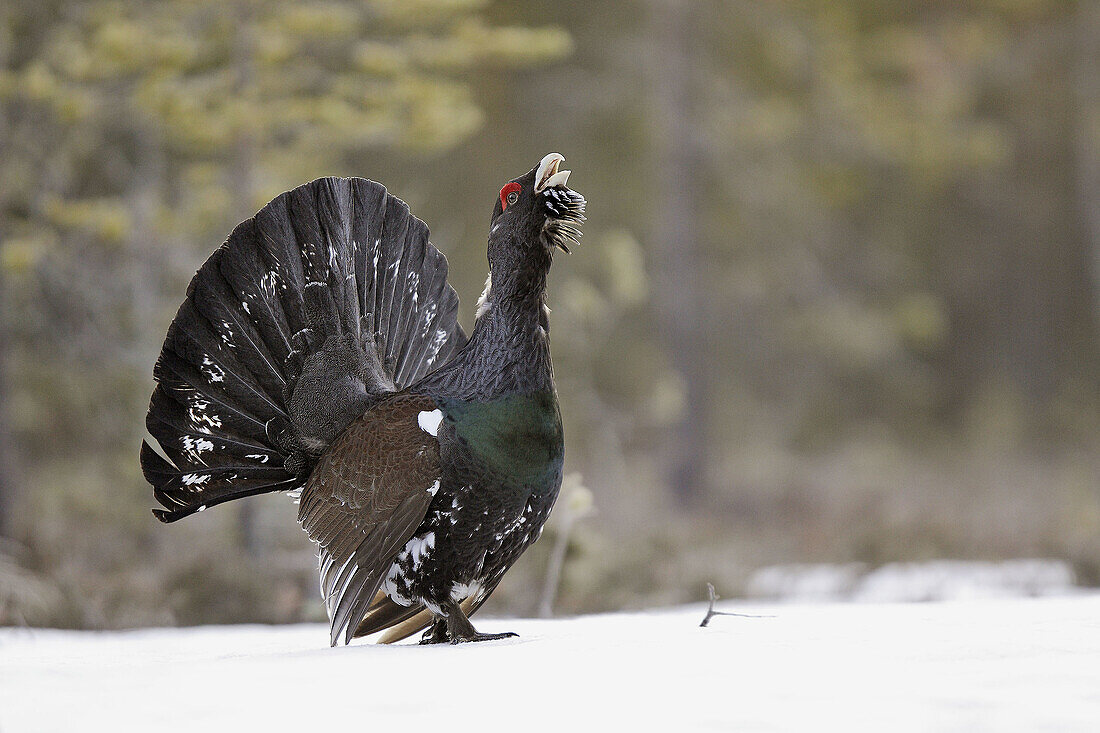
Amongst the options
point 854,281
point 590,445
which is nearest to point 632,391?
point 590,445

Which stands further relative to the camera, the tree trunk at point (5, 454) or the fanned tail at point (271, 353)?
the tree trunk at point (5, 454)

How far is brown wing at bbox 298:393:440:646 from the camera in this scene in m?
3.15

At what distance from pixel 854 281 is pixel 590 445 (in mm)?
6966

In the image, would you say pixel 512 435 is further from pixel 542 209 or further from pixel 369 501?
pixel 542 209

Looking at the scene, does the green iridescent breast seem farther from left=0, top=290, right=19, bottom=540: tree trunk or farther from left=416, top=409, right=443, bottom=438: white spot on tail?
left=0, top=290, right=19, bottom=540: tree trunk

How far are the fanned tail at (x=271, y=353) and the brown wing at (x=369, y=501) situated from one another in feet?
0.88

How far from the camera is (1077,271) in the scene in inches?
715

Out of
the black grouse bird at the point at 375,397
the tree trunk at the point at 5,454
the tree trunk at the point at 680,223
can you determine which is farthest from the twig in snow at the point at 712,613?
the tree trunk at the point at 680,223

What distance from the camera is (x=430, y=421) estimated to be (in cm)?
321

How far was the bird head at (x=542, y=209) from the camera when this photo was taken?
3.23 metres

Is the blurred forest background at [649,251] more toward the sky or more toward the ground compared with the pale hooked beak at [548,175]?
more toward the sky

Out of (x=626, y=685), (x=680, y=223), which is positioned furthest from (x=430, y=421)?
(x=680, y=223)

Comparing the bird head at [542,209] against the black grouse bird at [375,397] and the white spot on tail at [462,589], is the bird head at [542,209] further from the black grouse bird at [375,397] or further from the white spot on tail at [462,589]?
the white spot on tail at [462,589]

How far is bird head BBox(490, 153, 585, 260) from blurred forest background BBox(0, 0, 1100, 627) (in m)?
1.34
